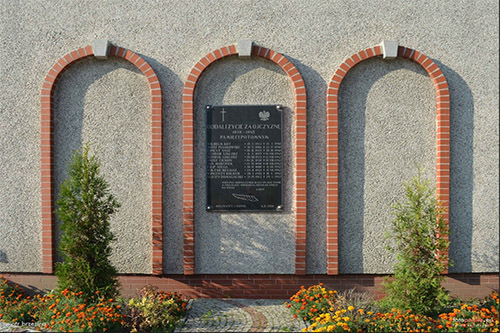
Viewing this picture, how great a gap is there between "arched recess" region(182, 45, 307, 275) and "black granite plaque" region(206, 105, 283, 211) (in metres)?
0.27

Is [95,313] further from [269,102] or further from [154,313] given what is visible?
[269,102]

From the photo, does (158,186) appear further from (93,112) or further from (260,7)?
(260,7)

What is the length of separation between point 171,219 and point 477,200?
4825 millimetres

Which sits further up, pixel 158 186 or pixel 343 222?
pixel 158 186

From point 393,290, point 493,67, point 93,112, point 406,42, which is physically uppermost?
point 406,42

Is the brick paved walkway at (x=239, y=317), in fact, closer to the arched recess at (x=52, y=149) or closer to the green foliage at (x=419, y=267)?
the arched recess at (x=52, y=149)

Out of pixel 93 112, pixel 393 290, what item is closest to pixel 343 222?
pixel 393 290

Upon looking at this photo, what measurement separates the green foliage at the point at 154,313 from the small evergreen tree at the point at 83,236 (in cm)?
57

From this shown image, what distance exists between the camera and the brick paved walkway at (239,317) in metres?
4.58

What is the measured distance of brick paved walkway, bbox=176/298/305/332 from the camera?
4.58 metres

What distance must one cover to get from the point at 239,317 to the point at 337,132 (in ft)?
10.1

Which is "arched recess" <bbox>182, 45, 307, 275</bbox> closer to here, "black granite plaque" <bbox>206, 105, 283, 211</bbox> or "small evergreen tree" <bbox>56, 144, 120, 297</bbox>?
"black granite plaque" <bbox>206, 105, 283, 211</bbox>

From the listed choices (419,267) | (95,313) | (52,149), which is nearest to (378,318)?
(419,267)

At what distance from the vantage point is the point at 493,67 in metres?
5.44
